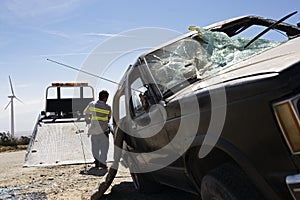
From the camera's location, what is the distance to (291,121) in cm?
197

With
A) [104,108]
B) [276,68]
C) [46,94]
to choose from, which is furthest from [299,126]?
[46,94]

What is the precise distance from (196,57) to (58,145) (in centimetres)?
746

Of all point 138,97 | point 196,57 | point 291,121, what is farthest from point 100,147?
point 291,121

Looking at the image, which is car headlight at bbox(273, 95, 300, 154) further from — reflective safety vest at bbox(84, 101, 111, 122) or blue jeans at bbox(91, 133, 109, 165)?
blue jeans at bbox(91, 133, 109, 165)

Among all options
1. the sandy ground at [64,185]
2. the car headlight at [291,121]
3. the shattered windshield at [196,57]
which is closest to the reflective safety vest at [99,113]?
the sandy ground at [64,185]

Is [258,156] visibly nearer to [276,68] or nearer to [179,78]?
[276,68]

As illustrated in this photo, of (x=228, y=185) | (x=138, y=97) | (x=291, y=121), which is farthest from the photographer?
(x=138, y=97)

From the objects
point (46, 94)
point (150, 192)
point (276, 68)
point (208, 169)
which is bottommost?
point (150, 192)

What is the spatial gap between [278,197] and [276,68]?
77 centimetres

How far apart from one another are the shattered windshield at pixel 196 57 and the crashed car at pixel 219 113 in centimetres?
1

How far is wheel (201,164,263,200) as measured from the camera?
7.50 ft

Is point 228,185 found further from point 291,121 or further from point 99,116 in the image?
point 99,116

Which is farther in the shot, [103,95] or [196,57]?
[103,95]

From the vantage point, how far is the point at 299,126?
1935 millimetres
